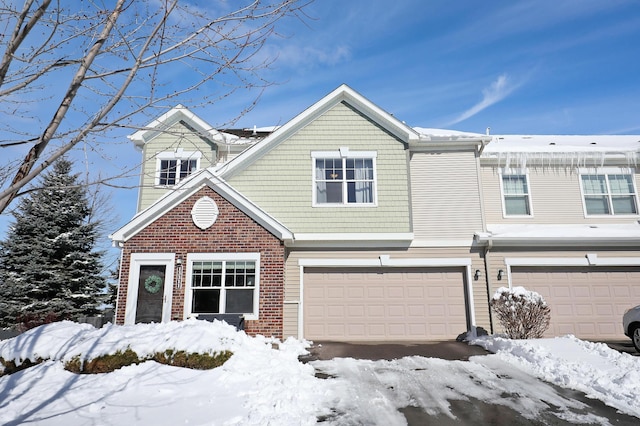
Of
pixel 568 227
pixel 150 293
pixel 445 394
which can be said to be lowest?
pixel 445 394

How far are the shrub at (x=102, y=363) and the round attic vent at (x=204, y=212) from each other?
5067 millimetres

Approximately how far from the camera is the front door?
11266mm

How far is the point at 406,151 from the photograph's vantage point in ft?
44.2

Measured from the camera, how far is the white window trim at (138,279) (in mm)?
11211

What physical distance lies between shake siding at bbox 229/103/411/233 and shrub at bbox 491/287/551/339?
3589 millimetres

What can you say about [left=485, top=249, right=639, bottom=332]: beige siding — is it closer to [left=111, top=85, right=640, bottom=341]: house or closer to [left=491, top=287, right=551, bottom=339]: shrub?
[left=111, top=85, right=640, bottom=341]: house

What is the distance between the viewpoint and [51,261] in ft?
62.5

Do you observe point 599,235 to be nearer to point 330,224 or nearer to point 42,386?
point 330,224

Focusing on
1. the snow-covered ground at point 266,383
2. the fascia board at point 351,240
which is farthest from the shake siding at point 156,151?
the snow-covered ground at point 266,383

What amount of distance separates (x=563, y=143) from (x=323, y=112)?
33.3ft

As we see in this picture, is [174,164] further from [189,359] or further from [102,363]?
[189,359]

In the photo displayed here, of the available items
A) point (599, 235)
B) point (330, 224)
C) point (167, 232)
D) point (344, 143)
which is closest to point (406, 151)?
point (344, 143)

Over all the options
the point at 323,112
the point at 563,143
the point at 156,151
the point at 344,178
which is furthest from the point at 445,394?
the point at 563,143

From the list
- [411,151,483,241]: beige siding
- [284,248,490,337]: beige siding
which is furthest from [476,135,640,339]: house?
[411,151,483,241]: beige siding
